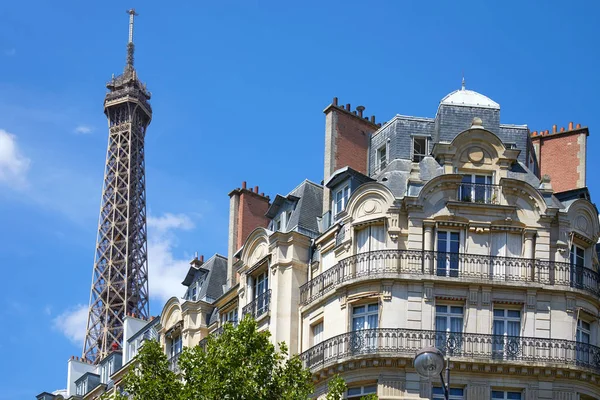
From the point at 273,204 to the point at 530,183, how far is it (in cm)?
857

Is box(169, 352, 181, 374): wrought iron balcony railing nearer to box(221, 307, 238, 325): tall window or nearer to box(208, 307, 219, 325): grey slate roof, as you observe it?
box(208, 307, 219, 325): grey slate roof

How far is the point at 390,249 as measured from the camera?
43.9m

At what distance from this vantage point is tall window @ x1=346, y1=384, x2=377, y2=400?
4231 cm

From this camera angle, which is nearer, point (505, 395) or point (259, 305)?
point (505, 395)

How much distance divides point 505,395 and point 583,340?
2992 mm

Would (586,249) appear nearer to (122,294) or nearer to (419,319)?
(419,319)

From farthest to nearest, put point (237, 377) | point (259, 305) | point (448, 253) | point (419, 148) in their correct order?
point (419, 148), point (259, 305), point (448, 253), point (237, 377)

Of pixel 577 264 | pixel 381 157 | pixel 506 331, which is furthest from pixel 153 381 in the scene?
pixel 577 264

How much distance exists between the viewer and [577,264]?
44656 mm

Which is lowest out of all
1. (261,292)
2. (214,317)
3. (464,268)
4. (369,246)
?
(214,317)

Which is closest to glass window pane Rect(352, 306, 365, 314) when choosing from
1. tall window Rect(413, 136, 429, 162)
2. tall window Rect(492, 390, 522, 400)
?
tall window Rect(492, 390, 522, 400)

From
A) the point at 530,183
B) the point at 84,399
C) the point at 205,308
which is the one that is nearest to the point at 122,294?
the point at 84,399

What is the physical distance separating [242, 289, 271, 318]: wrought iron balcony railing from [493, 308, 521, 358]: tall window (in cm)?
685

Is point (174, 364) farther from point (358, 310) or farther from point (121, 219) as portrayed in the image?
point (121, 219)
